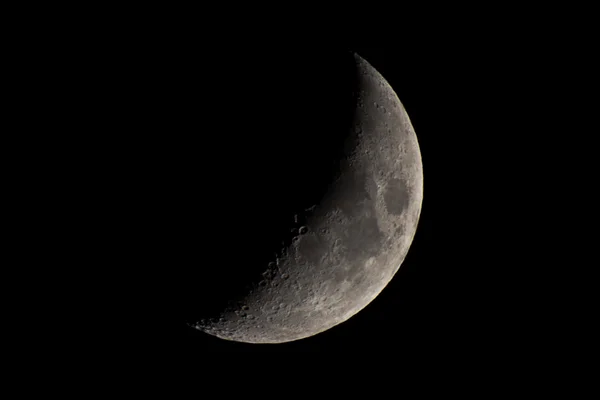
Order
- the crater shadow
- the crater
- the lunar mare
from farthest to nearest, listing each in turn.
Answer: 1. the crater
2. the lunar mare
3. the crater shadow

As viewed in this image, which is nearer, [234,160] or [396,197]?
[234,160]

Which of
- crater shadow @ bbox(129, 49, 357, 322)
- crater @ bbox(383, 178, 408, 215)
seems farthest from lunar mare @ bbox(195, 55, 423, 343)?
crater shadow @ bbox(129, 49, 357, 322)

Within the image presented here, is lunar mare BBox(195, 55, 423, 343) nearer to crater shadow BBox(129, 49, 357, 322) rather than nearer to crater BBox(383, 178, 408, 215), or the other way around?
crater BBox(383, 178, 408, 215)

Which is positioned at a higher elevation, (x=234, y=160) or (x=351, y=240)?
(x=234, y=160)

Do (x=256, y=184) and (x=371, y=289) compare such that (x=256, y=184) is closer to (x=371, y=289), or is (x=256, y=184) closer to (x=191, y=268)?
(x=191, y=268)

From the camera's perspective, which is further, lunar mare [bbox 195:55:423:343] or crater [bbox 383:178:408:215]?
crater [bbox 383:178:408:215]

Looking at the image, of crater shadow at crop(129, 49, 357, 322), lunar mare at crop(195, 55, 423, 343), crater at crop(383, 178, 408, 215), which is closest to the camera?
crater shadow at crop(129, 49, 357, 322)

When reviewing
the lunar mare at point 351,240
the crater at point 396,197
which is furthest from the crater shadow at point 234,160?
the crater at point 396,197

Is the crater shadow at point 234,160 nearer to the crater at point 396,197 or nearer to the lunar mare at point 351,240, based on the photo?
the lunar mare at point 351,240

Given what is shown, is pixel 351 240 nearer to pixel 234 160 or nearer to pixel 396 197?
pixel 396 197

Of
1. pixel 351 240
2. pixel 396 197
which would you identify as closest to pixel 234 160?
pixel 351 240
